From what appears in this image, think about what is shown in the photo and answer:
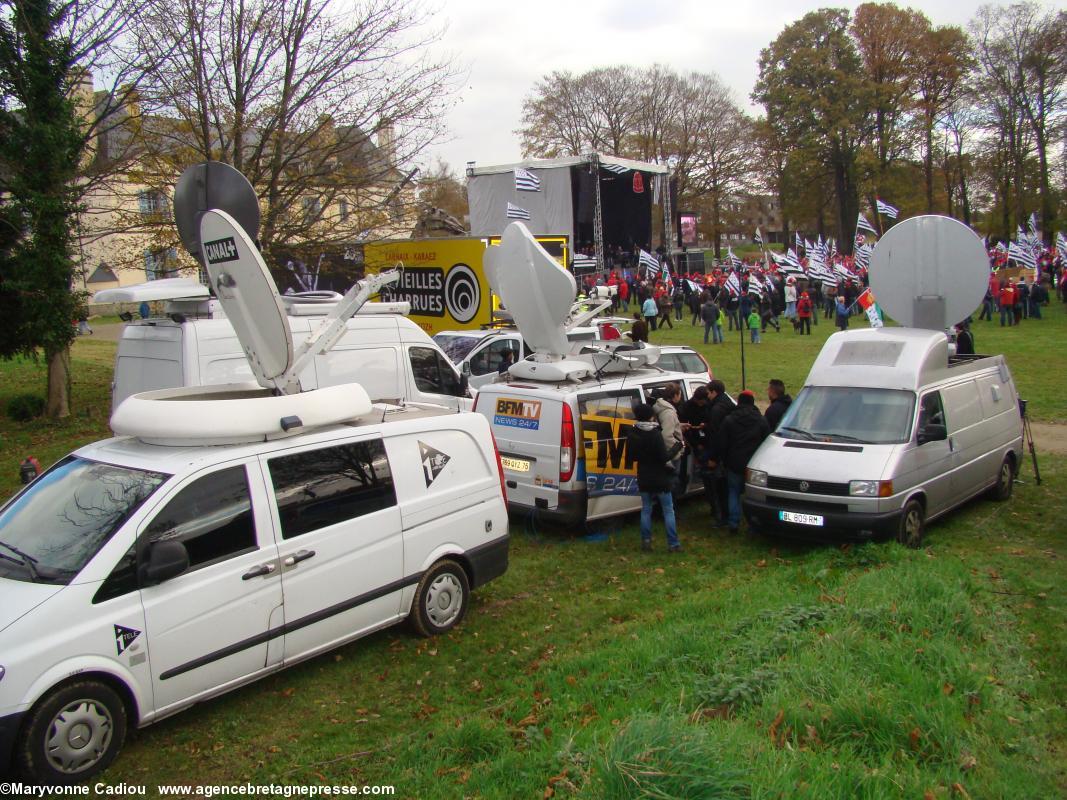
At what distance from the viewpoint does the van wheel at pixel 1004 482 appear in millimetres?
10203

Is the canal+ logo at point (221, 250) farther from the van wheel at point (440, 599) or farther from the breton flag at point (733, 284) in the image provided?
the breton flag at point (733, 284)

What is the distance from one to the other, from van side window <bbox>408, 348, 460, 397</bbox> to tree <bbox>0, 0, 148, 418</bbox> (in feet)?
26.6

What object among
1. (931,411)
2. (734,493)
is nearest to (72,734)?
(734,493)

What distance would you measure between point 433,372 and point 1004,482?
7.52 m

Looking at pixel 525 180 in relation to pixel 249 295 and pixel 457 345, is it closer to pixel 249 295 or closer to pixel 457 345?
pixel 457 345

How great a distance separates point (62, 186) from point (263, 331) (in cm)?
1169

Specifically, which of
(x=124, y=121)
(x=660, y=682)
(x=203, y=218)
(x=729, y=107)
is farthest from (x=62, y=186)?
(x=729, y=107)

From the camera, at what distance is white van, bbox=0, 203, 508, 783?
4.36m

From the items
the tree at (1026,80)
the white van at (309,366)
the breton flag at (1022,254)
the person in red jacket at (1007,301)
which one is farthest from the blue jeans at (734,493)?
the tree at (1026,80)

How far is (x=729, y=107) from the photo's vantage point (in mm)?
54156

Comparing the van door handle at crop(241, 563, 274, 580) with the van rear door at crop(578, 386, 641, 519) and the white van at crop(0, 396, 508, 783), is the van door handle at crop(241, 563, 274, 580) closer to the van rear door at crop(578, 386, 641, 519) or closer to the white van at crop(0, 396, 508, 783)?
the white van at crop(0, 396, 508, 783)

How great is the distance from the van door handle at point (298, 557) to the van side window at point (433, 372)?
5.82 m

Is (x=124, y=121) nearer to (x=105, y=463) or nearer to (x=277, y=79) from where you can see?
(x=277, y=79)

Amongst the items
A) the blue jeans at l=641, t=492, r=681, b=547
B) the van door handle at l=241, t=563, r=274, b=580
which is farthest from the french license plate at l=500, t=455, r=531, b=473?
the van door handle at l=241, t=563, r=274, b=580
